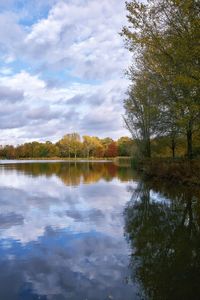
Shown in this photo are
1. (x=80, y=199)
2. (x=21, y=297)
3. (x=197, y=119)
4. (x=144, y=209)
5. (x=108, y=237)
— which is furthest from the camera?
(x=197, y=119)

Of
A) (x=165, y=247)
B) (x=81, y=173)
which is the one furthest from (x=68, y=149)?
(x=165, y=247)

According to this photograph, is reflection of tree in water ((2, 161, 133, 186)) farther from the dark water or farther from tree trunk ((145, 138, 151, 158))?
the dark water

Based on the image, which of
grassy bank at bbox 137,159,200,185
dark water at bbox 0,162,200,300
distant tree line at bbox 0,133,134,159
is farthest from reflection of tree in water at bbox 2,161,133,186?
distant tree line at bbox 0,133,134,159

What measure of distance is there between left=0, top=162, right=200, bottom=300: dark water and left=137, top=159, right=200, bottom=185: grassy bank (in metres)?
7.18

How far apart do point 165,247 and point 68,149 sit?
156 m

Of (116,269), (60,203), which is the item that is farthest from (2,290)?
(60,203)

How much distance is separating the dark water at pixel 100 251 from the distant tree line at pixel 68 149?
135015 millimetres

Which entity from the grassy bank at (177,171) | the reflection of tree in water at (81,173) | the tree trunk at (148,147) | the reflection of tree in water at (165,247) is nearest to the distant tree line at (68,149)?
the reflection of tree in water at (81,173)

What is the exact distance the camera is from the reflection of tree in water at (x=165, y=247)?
6.63m

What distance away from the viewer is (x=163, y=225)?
39.7 feet

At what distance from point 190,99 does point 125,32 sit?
5.50m

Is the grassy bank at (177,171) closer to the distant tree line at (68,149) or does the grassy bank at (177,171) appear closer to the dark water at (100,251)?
the dark water at (100,251)

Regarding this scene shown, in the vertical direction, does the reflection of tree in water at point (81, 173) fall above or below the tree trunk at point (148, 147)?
below

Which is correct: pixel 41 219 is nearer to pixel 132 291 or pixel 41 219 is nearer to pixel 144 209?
pixel 144 209
